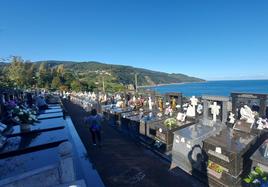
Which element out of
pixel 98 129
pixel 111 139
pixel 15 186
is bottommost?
pixel 111 139

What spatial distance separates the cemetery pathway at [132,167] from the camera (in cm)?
579

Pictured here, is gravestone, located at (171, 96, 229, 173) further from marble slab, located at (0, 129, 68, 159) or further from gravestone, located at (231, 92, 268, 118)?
marble slab, located at (0, 129, 68, 159)

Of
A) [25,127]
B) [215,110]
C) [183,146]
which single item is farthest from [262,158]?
[25,127]

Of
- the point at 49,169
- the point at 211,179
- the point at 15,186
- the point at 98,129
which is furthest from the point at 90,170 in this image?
the point at 98,129

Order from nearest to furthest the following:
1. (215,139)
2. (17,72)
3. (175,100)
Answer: (215,139) < (175,100) < (17,72)

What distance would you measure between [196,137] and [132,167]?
2.27 m

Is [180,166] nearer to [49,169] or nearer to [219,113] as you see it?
[219,113]

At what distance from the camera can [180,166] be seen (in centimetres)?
664

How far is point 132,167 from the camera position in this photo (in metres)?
6.79

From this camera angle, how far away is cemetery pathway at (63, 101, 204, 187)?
5.79 metres

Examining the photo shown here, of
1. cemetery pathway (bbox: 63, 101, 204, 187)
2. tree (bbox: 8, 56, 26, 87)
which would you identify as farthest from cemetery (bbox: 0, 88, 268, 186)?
tree (bbox: 8, 56, 26, 87)

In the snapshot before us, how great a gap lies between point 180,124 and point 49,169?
6363mm

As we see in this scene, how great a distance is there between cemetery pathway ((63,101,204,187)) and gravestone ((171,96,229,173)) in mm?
344

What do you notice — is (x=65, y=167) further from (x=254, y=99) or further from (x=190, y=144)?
(x=254, y=99)
